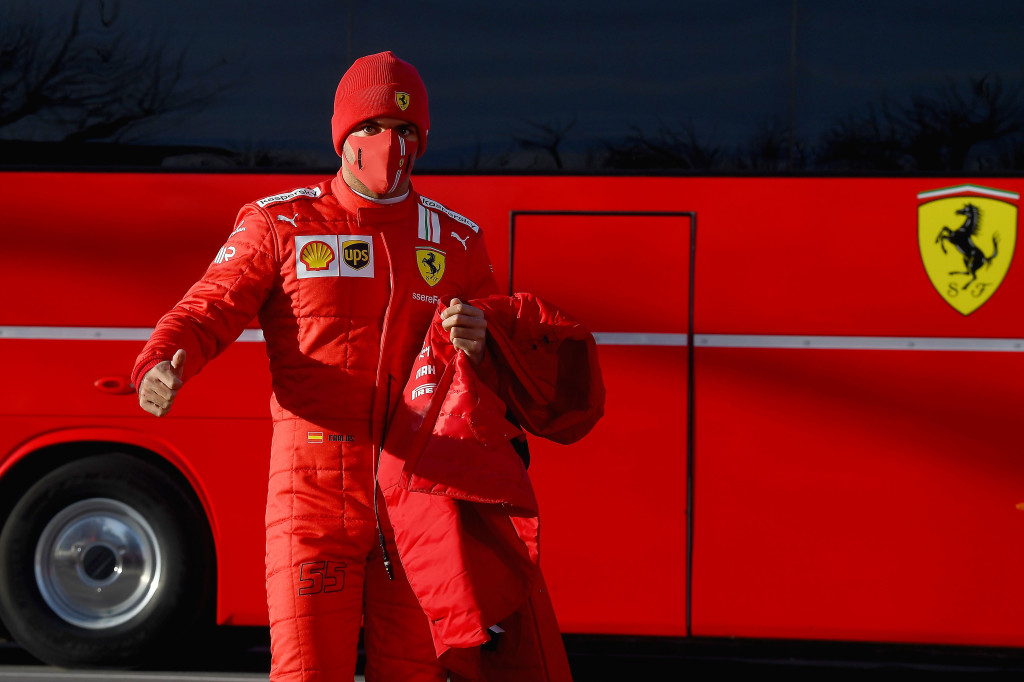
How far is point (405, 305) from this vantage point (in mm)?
2289

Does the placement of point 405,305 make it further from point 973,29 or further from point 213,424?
point 973,29

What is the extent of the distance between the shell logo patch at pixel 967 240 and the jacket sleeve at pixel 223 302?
2.48 metres

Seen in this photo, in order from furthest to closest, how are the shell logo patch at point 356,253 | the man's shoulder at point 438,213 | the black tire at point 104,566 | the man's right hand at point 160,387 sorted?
the black tire at point 104,566, the man's shoulder at point 438,213, the shell logo patch at point 356,253, the man's right hand at point 160,387

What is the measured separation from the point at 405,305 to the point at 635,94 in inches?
72.3

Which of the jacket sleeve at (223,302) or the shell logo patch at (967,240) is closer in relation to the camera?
the jacket sleeve at (223,302)

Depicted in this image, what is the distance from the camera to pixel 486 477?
212 cm

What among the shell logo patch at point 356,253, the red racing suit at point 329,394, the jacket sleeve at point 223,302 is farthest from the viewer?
the shell logo patch at point 356,253

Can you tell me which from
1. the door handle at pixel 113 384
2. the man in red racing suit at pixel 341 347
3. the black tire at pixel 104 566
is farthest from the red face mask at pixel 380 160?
the black tire at pixel 104 566

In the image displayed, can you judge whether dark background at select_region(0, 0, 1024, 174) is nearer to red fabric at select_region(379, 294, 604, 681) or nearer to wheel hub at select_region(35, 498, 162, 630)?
wheel hub at select_region(35, 498, 162, 630)

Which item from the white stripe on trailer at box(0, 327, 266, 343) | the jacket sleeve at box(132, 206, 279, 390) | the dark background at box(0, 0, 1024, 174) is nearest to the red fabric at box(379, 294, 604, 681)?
the jacket sleeve at box(132, 206, 279, 390)

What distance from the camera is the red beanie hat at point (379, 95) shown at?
7.52 feet

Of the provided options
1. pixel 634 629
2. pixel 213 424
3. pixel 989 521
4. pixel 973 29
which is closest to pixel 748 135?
pixel 973 29

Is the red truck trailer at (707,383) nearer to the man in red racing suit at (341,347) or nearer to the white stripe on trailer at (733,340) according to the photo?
the white stripe on trailer at (733,340)

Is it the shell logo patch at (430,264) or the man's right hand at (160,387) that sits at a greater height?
the shell logo patch at (430,264)
